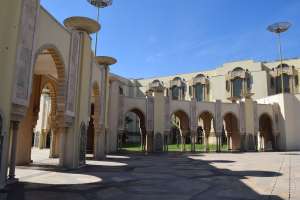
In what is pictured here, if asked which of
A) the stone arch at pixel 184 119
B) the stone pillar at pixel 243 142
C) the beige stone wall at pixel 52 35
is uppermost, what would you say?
the beige stone wall at pixel 52 35

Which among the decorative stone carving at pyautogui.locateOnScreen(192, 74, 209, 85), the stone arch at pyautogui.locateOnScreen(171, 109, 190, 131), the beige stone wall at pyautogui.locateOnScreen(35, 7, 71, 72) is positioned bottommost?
the stone arch at pyautogui.locateOnScreen(171, 109, 190, 131)

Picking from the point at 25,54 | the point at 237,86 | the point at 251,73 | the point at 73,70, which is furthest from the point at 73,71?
the point at 251,73

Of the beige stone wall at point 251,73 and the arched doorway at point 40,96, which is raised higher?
the beige stone wall at point 251,73

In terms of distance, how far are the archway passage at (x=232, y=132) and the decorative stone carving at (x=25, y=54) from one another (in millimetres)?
23174

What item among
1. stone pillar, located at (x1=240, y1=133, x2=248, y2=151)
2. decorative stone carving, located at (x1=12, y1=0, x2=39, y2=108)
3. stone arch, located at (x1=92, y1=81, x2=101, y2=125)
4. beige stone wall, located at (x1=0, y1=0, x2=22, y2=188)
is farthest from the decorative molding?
stone pillar, located at (x1=240, y1=133, x2=248, y2=151)

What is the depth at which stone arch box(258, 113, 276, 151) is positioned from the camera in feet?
97.3

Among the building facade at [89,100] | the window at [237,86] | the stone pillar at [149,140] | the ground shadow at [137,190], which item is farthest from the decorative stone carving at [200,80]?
the ground shadow at [137,190]

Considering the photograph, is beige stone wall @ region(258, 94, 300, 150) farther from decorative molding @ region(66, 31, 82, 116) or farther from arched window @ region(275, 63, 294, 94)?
decorative molding @ region(66, 31, 82, 116)

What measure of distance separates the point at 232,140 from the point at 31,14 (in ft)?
81.7

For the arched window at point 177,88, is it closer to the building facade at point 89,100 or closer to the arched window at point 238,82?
the building facade at point 89,100

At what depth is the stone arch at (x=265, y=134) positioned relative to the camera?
97.3 ft

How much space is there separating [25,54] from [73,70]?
Answer: 13.3ft

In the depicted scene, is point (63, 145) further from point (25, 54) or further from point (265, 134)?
point (265, 134)

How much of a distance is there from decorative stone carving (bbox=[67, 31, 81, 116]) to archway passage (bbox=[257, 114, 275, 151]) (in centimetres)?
2378
